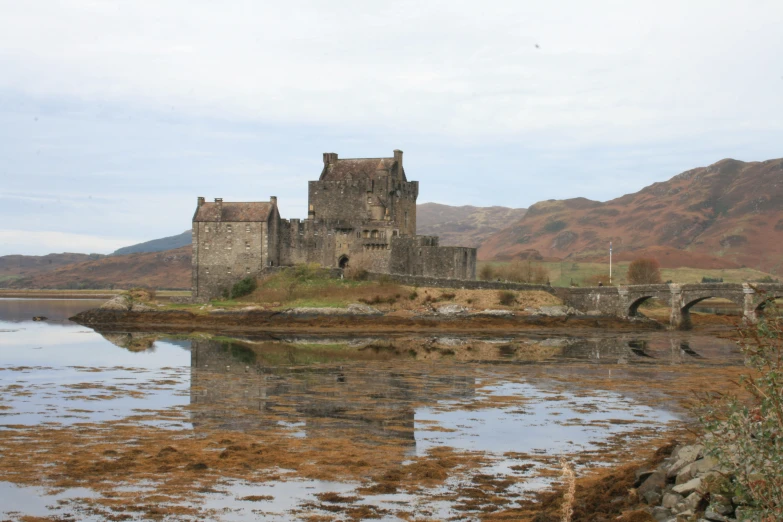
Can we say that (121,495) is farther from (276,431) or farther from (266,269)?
(266,269)

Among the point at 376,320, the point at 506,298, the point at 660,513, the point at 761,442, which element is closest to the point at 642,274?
the point at 506,298

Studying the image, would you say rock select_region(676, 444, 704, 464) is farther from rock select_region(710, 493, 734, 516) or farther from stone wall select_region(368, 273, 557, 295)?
stone wall select_region(368, 273, 557, 295)

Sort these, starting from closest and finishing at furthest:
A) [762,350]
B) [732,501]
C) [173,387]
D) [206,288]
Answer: [762,350] → [732,501] → [173,387] → [206,288]

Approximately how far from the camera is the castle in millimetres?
67812

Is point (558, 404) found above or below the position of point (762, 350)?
below

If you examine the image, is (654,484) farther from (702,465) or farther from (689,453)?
(702,465)

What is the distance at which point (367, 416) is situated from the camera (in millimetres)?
23922

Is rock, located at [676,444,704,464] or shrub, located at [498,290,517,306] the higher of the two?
shrub, located at [498,290,517,306]

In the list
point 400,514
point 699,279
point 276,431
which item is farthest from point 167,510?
point 699,279

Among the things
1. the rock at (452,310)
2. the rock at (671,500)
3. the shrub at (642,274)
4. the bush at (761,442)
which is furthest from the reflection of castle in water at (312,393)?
the shrub at (642,274)

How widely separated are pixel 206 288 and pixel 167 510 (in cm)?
5647

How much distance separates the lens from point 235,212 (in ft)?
229

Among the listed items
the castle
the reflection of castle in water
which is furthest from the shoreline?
the reflection of castle in water

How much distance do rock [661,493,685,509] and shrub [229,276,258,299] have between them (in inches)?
2206
